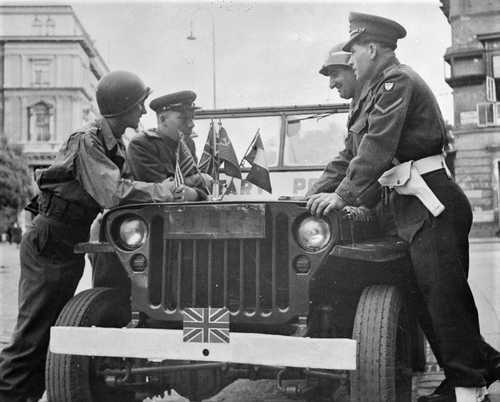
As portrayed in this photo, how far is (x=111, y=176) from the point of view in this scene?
358cm

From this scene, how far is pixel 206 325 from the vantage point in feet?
10.1

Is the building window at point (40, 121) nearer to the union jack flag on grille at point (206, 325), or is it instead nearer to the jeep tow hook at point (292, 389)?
the union jack flag on grille at point (206, 325)

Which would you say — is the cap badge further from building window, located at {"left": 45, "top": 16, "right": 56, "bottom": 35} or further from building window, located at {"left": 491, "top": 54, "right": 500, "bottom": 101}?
building window, located at {"left": 45, "top": 16, "right": 56, "bottom": 35}

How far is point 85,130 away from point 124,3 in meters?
2.09

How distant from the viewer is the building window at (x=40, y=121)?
47.9 meters

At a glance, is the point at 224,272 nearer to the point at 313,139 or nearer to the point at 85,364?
the point at 85,364

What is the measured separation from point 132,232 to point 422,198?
1.39 meters

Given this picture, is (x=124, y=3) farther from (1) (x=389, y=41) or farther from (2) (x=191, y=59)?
(1) (x=389, y=41)

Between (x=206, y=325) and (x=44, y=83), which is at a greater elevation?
(x=44, y=83)

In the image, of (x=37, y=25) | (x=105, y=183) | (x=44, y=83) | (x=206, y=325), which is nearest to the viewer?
(x=206, y=325)

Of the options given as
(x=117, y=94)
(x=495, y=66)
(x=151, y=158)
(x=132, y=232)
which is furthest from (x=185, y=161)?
(x=495, y=66)

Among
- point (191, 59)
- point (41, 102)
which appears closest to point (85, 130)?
point (191, 59)

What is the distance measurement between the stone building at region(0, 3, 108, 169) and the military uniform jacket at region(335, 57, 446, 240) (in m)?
44.7

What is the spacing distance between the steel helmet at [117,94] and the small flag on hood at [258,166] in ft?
3.02
